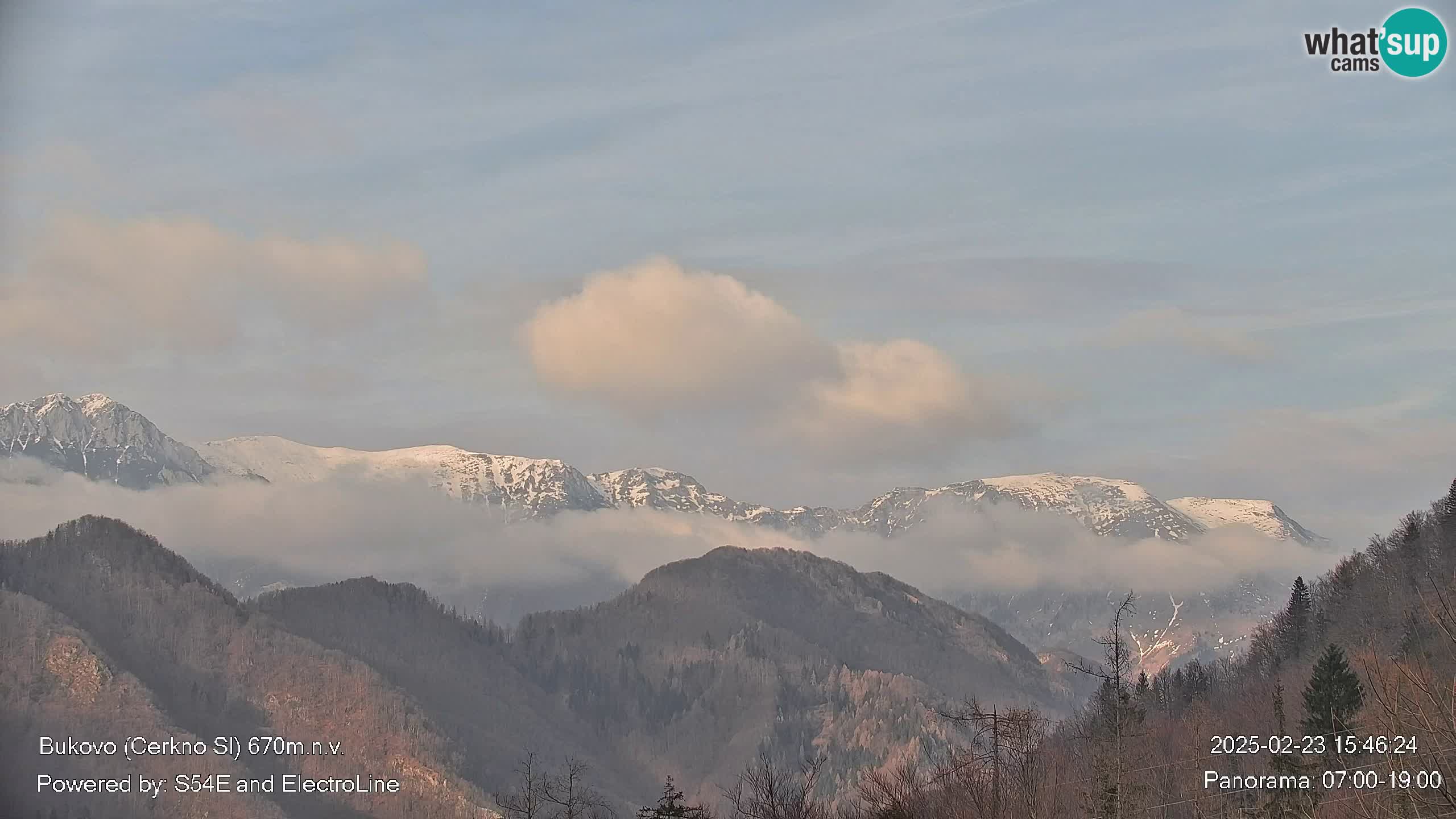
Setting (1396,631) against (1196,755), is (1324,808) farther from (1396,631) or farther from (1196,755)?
(1396,631)

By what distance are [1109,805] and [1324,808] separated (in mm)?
29979

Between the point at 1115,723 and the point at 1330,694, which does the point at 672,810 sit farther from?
the point at 1330,694

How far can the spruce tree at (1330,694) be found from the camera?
107 metres

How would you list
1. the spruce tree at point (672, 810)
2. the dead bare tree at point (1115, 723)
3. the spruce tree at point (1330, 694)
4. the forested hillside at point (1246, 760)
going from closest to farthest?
the forested hillside at point (1246, 760) < the dead bare tree at point (1115, 723) < the spruce tree at point (672, 810) < the spruce tree at point (1330, 694)

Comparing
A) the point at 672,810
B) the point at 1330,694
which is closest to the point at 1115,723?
the point at 672,810

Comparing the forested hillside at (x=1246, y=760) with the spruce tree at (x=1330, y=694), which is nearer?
the forested hillside at (x=1246, y=760)

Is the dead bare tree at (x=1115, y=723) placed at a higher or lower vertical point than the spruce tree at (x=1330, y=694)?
lower

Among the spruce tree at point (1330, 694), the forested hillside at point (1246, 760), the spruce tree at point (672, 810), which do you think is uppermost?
the spruce tree at point (1330, 694)

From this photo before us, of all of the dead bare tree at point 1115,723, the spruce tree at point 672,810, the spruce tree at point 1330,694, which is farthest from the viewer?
the spruce tree at point 1330,694

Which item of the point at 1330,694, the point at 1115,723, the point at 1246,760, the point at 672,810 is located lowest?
the point at 672,810

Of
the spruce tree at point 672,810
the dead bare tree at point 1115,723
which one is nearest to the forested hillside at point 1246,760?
the dead bare tree at point 1115,723

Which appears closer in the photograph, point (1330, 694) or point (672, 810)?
point (672, 810)

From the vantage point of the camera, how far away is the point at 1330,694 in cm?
11350

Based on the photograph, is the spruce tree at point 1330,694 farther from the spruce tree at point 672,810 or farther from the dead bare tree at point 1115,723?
the spruce tree at point 672,810
